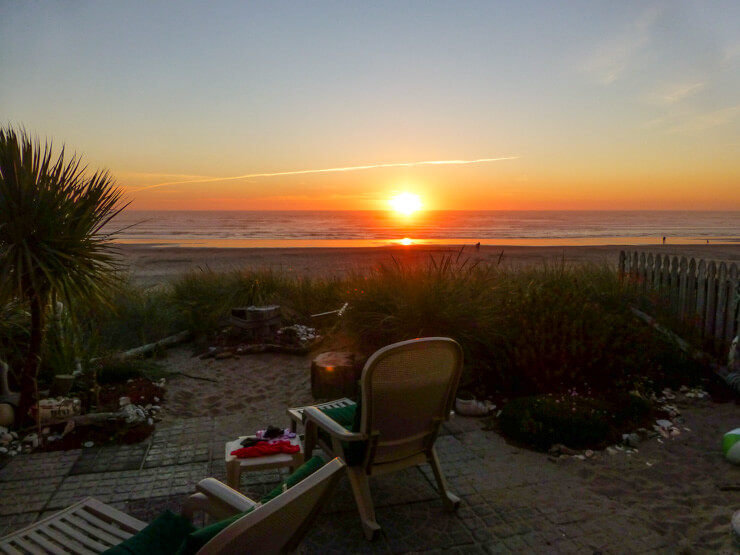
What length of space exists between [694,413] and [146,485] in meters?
4.89

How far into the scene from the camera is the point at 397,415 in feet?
11.3

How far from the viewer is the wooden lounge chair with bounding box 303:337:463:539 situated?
3.28 metres

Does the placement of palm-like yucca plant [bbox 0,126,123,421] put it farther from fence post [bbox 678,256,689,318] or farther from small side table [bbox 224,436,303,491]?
fence post [bbox 678,256,689,318]

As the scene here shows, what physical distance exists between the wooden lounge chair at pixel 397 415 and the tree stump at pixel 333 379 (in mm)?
2140

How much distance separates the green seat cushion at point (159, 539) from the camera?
2072 millimetres

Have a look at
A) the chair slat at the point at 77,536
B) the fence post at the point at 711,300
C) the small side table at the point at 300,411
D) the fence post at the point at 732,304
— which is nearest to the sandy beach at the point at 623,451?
the small side table at the point at 300,411

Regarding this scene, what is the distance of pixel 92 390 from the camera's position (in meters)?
5.39

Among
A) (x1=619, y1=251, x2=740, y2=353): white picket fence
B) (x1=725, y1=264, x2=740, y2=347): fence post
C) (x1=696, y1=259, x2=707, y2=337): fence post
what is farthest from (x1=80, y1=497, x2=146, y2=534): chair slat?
(x1=696, y1=259, x2=707, y2=337): fence post

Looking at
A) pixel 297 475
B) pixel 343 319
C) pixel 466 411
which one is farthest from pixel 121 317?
pixel 297 475

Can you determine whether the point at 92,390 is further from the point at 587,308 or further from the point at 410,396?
the point at 587,308

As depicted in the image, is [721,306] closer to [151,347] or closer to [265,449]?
[265,449]

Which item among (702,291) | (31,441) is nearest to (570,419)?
(702,291)

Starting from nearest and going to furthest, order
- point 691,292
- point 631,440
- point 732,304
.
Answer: point 631,440 → point 732,304 → point 691,292

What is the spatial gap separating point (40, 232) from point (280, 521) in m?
4.17
